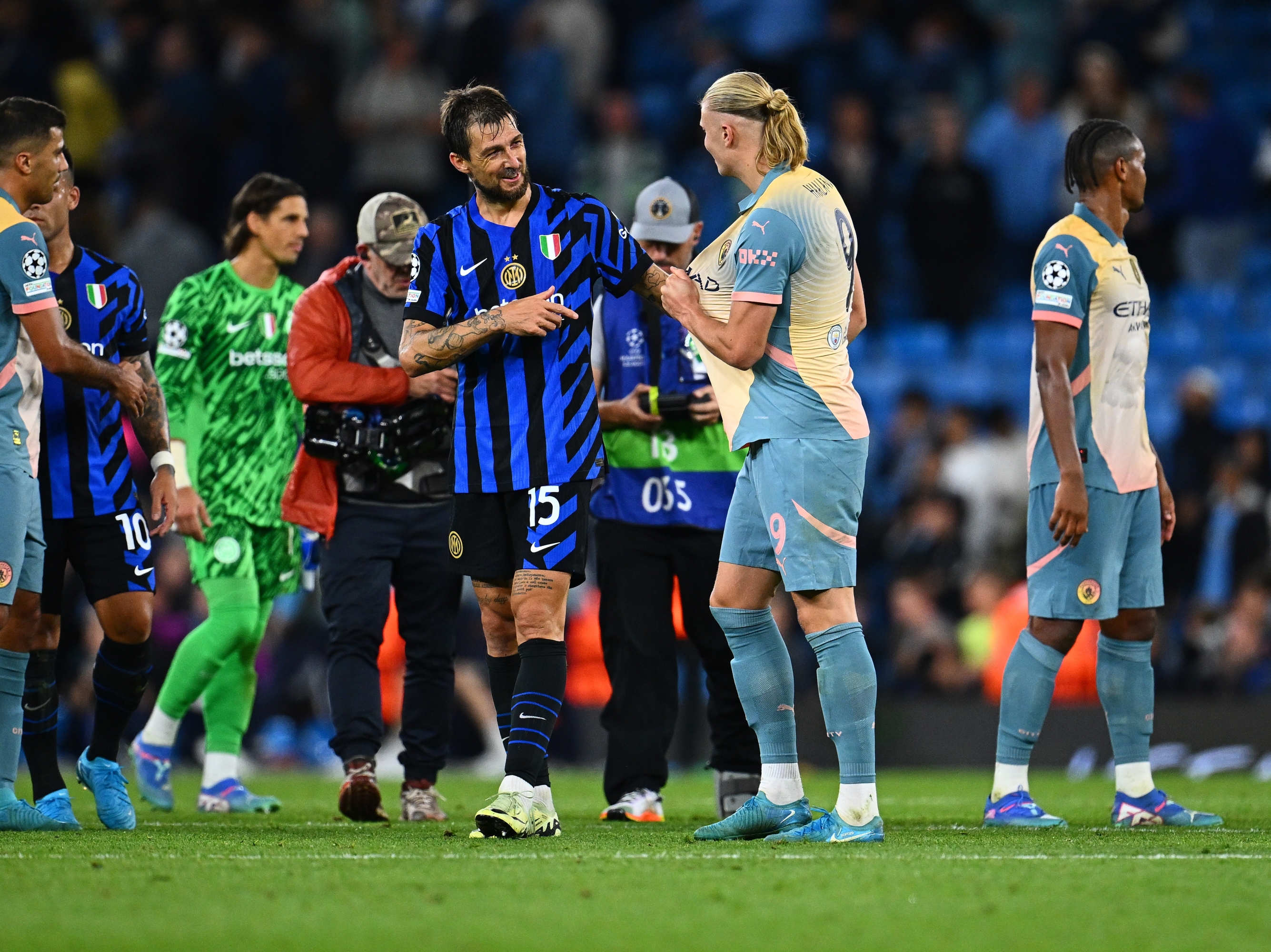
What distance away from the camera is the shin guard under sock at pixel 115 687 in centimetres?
709

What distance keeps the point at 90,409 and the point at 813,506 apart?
10.2 feet

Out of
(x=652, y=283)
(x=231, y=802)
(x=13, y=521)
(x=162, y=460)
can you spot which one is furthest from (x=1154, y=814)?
(x=13, y=521)

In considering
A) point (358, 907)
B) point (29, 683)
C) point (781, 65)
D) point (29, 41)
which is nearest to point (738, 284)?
point (358, 907)

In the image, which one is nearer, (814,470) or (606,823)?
(814,470)

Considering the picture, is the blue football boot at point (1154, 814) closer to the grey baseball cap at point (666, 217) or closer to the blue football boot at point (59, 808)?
the grey baseball cap at point (666, 217)

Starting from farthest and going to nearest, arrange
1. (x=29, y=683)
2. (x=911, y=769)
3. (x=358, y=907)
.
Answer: (x=911, y=769) < (x=29, y=683) < (x=358, y=907)

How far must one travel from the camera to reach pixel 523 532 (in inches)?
245

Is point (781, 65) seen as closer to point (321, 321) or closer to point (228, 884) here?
point (321, 321)

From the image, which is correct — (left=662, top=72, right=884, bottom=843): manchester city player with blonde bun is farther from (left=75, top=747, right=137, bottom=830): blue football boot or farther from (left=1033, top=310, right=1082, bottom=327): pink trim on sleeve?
(left=75, top=747, right=137, bottom=830): blue football boot

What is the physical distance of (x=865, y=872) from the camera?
197 inches

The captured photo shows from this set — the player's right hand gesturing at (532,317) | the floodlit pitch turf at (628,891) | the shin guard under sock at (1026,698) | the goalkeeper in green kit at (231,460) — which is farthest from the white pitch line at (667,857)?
the goalkeeper in green kit at (231,460)

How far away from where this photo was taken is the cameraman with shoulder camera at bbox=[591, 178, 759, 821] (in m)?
7.54

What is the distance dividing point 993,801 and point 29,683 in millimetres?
4001

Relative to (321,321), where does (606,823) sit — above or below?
below
